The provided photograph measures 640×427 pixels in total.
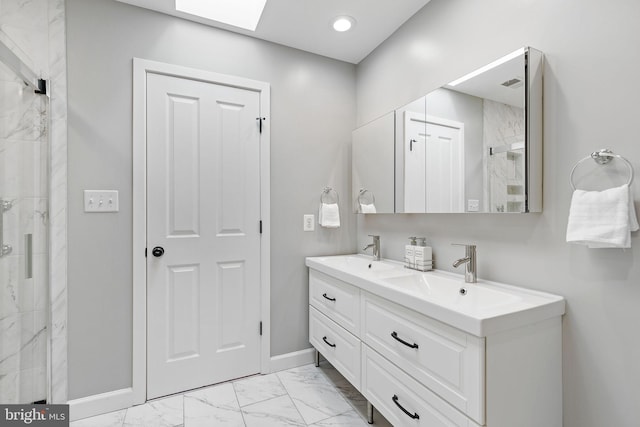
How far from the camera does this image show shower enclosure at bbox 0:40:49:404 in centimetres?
130

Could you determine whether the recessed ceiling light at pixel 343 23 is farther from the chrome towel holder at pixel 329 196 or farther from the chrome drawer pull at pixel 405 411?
the chrome drawer pull at pixel 405 411

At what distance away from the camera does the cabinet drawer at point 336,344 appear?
1700mm

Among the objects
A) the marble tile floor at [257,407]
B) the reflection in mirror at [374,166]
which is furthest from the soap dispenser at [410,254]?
the marble tile floor at [257,407]

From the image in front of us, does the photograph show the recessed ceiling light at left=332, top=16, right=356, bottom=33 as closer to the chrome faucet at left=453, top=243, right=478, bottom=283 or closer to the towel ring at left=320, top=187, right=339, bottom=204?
the towel ring at left=320, top=187, right=339, bottom=204

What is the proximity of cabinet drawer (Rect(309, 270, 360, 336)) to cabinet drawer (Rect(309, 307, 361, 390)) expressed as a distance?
0.16 ft

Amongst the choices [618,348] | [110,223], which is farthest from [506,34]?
[110,223]

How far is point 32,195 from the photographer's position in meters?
1.50

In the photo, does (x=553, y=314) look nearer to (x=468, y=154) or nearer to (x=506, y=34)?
(x=468, y=154)

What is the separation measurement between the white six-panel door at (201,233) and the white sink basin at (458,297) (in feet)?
2.07

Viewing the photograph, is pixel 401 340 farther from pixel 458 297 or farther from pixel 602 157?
pixel 602 157

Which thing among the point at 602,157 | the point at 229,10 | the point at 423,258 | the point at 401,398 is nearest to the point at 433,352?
the point at 401,398

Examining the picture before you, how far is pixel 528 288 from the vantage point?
4.36ft

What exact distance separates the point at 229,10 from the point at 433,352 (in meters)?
2.29

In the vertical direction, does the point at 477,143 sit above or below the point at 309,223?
above
